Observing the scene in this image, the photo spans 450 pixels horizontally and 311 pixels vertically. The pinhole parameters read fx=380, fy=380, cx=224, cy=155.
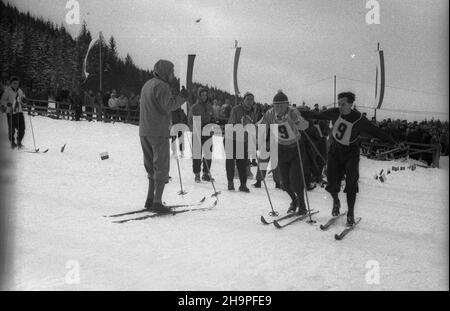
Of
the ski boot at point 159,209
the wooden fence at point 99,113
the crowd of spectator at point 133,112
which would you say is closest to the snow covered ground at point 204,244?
the ski boot at point 159,209

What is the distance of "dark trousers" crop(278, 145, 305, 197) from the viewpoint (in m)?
5.46

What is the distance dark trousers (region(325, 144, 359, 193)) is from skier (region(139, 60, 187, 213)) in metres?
2.22

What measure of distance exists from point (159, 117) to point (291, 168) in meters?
2.02

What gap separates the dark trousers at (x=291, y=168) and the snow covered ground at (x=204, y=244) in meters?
0.56

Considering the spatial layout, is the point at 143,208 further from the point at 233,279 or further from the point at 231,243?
the point at 233,279

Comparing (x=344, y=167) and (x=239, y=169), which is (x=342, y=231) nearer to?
(x=344, y=167)

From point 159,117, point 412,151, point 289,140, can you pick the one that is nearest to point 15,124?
point 159,117

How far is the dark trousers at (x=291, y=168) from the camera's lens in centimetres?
546

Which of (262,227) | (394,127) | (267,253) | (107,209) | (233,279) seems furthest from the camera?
(394,127)

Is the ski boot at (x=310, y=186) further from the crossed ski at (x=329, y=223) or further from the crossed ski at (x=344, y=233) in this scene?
the crossed ski at (x=344, y=233)

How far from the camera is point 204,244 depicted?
409cm

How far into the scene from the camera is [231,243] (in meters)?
4.16

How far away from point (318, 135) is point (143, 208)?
434 cm
